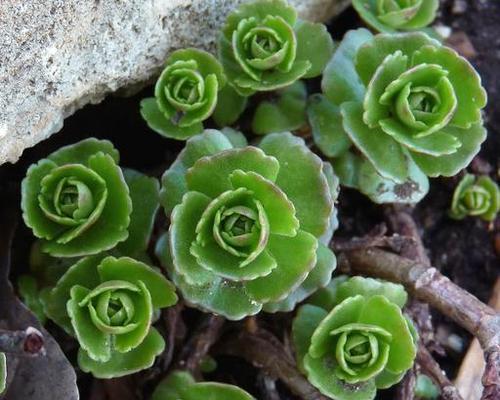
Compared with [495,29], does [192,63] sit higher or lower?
higher

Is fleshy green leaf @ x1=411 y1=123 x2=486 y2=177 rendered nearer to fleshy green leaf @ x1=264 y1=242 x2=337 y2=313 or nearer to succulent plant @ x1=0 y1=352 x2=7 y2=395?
fleshy green leaf @ x1=264 y1=242 x2=337 y2=313

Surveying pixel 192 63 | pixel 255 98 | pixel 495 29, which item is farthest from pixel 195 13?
pixel 495 29

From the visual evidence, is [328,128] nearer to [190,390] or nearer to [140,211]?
[140,211]

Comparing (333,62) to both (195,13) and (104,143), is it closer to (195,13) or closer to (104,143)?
(195,13)

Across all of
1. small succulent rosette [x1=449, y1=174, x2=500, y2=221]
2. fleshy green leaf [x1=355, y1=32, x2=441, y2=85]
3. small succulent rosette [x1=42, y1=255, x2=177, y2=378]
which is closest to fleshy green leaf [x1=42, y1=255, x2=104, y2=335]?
small succulent rosette [x1=42, y1=255, x2=177, y2=378]

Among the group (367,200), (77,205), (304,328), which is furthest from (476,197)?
(77,205)

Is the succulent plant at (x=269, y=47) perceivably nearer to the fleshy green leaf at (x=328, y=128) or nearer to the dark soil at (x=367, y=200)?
the fleshy green leaf at (x=328, y=128)
